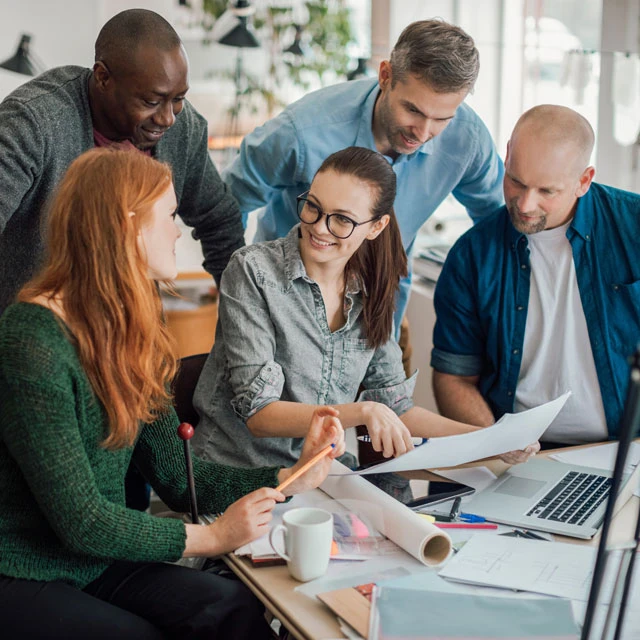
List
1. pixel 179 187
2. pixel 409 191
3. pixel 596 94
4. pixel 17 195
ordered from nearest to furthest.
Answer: pixel 17 195 → pixel 179 187 → pixel 409 191 → pixel 596 94

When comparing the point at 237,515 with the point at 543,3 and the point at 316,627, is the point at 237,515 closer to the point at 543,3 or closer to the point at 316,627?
the point at 316,627

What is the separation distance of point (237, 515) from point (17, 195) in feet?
2.68

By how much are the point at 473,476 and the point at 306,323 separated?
1.40 feet

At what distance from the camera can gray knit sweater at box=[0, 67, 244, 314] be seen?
165 cm

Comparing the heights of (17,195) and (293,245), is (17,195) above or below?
above

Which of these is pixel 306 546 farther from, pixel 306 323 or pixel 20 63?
pixel 20 63

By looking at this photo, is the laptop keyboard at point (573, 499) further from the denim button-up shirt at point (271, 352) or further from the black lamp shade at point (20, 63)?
the black lamp shade at point (20, 63)

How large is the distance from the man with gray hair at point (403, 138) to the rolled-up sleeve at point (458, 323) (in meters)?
0.28

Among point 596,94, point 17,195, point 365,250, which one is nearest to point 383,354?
point 365,250

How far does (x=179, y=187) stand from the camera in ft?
6.66

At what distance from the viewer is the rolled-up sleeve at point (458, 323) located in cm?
202

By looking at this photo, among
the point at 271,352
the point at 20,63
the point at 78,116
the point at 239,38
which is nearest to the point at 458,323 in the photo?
the point at 271,352

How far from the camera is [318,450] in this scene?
139cm

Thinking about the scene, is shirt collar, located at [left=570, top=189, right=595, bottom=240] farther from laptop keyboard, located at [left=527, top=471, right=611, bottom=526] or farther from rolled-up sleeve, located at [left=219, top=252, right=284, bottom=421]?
rolled-up sleeve, located at [left=219, top=252, right=284, bottom=421]
